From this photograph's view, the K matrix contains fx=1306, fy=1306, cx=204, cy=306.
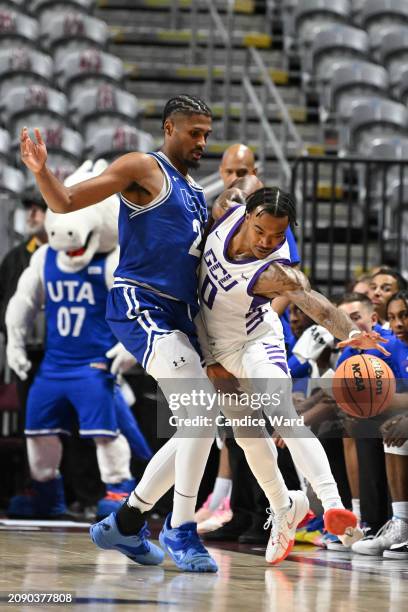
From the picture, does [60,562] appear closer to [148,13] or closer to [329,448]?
[329,448]

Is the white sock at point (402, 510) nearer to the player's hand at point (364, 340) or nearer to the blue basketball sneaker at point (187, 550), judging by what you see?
the blue basketball sneaker at point (187, 550)

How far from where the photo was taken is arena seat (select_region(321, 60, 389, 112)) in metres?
13.1

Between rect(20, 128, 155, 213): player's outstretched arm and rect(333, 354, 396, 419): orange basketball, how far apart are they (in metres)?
1.34

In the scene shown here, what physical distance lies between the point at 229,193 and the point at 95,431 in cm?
233

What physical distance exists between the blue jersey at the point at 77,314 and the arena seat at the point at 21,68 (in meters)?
5.34

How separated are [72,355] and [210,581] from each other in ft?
10.7

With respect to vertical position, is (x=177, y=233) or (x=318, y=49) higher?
(x=318, y=49)

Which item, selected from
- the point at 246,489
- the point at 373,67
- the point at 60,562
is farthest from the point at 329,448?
the point at 373,67

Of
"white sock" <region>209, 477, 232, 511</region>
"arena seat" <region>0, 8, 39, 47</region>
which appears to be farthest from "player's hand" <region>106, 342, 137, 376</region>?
"arena seat" <region>0, 8, 39, 47</region>

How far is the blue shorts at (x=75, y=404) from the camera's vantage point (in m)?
7.51

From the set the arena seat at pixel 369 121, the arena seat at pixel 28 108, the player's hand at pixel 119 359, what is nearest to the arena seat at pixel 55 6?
the arena seat at pixel 28 108

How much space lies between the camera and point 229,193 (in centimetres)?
561

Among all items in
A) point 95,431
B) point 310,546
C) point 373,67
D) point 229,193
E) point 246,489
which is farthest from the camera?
point 373,67

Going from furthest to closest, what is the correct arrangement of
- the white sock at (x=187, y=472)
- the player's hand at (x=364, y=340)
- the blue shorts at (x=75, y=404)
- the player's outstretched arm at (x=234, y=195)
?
1. the blue shorts at (x=75, y=404)
2. the player's outstretched arm at (x=234, y=195)
3. the white sock at (x=187, y=472)
4. the player's hand at (x=364, y=340)
